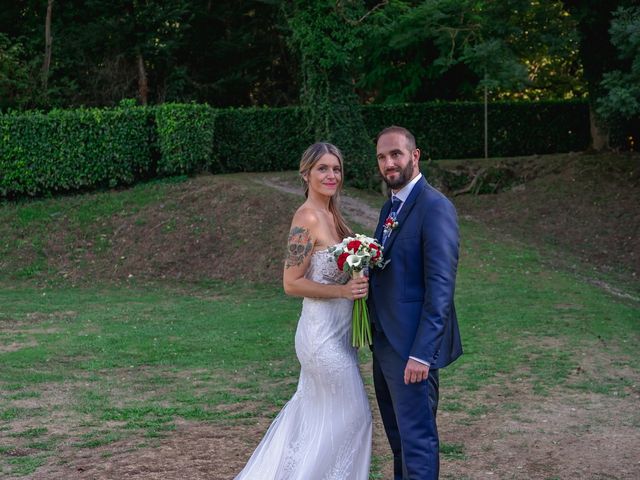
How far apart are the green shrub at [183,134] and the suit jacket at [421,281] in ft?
60.6

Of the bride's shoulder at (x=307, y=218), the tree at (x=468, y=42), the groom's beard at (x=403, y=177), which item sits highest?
the tree at (x=468, y=42)

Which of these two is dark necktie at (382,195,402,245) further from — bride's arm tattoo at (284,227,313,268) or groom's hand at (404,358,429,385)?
groom's hand at (404,358,429,385)

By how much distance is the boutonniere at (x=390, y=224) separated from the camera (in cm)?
526

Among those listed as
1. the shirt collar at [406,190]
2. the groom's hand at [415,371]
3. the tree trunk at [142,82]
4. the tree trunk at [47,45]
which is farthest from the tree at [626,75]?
the tree trunk at [47,45]

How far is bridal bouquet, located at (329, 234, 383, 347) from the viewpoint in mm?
5125

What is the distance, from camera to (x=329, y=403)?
594cm

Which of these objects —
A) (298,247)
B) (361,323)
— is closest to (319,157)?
(298,247)

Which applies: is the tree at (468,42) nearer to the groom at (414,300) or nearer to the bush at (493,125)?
the bush at (493,125)

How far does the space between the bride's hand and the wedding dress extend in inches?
15.4

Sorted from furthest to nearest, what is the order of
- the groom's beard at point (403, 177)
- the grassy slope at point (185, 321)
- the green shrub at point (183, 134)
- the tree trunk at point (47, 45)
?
the tree trunk at point (47, 45) < the green shrub at point (183, 134) < the grassy slope at point (185, 321) < the groom's beard at point (403, 177)

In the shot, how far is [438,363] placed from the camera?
5.15 meters

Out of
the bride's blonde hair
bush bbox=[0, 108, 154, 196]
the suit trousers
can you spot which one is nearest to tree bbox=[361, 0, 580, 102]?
bush bbox=[0, 108, 154, 196]

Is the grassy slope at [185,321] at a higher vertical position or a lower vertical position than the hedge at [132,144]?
lower

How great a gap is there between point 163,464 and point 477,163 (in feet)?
74.0
